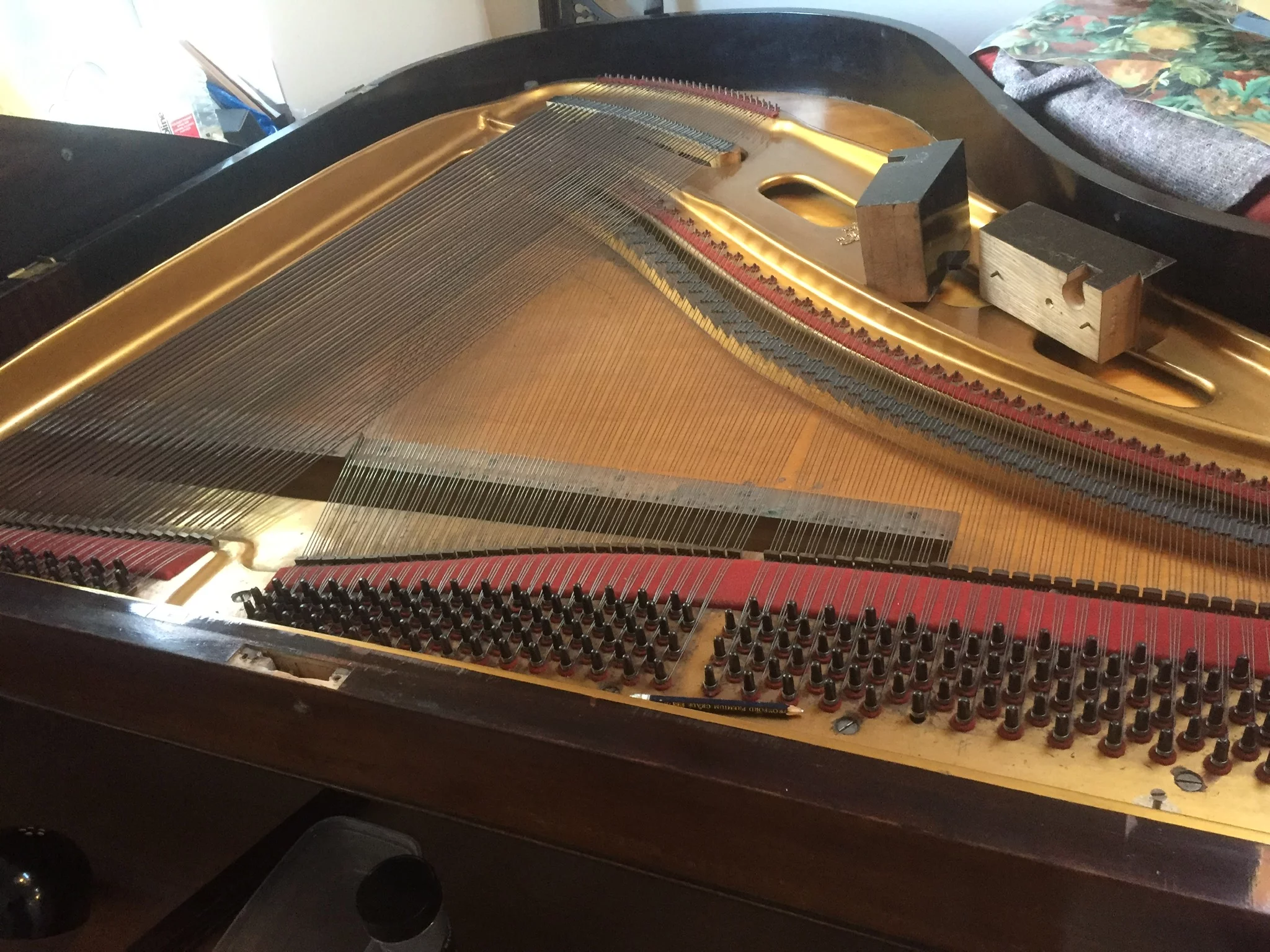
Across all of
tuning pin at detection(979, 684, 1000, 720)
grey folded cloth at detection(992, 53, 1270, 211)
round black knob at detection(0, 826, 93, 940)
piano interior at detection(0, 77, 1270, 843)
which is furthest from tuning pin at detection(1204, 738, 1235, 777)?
round black knob at detection(0, 826, 93, 940)

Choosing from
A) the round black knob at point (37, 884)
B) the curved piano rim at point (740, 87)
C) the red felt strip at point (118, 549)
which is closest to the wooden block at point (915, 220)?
the curved piano rim at point (740, 87)

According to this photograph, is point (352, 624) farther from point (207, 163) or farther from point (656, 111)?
point (656, 111)

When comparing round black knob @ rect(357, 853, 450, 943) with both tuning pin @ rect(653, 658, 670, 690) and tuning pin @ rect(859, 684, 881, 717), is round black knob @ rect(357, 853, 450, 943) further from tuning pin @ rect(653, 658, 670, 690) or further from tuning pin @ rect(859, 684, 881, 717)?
tuning pin @ rect(859, 684, 881, 717)


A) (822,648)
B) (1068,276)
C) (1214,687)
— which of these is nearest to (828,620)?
(822,648)

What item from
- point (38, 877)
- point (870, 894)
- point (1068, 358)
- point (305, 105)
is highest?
point (305, 105)

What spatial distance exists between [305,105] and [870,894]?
3274 mm

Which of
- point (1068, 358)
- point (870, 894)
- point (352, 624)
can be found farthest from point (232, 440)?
point (1068, 358)

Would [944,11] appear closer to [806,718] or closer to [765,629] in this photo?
[765,629]

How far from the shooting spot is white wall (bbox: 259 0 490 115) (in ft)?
10.9

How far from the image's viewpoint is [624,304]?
7.42 ft

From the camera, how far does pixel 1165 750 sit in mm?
1129

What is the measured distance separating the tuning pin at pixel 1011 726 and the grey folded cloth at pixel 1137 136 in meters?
1.27

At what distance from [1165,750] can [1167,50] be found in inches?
71.1

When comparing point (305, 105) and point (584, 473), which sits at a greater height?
point (305, 105)
